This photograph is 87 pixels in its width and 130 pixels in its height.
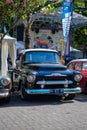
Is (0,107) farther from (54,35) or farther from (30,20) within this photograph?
(54,35)

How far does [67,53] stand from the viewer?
835 inches

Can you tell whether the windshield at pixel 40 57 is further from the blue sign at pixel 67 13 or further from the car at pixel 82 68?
the blue sign at pixel 67 13

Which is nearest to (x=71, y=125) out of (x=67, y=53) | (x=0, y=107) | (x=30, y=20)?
(x=0, y=107)

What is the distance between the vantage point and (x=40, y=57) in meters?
15.5

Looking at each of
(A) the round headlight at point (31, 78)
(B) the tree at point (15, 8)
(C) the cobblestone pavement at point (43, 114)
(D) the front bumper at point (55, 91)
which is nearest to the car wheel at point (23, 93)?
(C) the cobblestone pavement at point (43, 114)

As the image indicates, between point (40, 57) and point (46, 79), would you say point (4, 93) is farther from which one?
point (40, 57)

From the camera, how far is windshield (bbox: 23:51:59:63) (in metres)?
15.4

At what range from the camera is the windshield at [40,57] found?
15.4 metres

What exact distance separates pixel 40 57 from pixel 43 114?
4.47m

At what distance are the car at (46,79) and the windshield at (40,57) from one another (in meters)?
0.05

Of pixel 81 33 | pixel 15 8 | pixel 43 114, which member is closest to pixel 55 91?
pixel 43 114

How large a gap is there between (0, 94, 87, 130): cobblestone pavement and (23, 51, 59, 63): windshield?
147 centimetres

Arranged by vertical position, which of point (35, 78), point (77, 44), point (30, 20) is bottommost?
point (77, 44)

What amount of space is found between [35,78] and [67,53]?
7.75m
